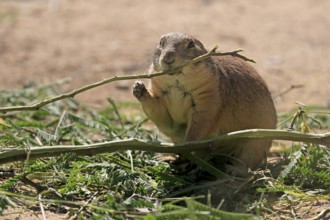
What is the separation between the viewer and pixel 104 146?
15.0 ft

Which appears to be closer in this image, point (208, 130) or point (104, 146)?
point (104, 146)

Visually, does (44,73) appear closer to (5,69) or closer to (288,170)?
(5,69)

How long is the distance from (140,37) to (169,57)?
5554mm

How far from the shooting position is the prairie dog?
16.7ft

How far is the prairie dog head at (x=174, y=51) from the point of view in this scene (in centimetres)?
481

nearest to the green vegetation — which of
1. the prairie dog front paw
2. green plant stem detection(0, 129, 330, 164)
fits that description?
green plant stem detection(0, 129, 330, 164)

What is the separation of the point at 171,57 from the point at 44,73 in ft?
14.8

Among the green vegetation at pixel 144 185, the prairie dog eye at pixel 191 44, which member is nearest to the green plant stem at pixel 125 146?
the green vegetation at pixel 144 185

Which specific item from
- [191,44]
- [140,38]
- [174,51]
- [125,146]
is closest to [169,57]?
[174,51]

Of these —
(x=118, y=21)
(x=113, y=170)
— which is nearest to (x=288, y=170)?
(x=113, y=170)

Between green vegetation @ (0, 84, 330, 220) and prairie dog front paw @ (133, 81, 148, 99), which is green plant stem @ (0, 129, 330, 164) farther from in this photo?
prairie dog front paw @ (133, 81, 148, 99)

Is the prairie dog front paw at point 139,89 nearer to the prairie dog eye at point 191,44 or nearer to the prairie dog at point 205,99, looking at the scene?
the prairie dog at point 205,99

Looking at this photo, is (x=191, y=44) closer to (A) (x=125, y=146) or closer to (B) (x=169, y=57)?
(B) (x=169, y=57)

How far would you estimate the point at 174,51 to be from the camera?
4879mm
